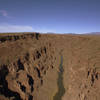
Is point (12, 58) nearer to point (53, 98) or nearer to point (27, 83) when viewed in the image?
point (27, 83)

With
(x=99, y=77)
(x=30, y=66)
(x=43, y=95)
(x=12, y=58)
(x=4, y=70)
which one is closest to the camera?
(x=99, y=77)

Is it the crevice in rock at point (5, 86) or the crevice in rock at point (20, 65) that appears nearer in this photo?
the crevice in rock at point (5, 86)

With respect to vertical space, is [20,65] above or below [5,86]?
above

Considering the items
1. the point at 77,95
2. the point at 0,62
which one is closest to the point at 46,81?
the point at 77,95

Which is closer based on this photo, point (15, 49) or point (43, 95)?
point (43, 95)

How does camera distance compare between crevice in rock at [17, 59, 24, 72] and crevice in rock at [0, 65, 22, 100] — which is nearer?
crevice in rock at [0, 65, 22, 100]

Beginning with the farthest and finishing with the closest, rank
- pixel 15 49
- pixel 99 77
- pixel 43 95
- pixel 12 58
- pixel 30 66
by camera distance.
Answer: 1. pixel 15 49
2. pixel 30 66
3. pixel 12 58
4. pixel 43 95
5. pixel 99 77

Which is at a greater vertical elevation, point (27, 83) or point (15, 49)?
point (15, 49)

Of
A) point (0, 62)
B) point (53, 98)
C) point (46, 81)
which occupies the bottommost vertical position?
point (53, 98)

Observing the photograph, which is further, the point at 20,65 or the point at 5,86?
the point at 20,65

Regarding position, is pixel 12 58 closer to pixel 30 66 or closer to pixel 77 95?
pixel 30 66
